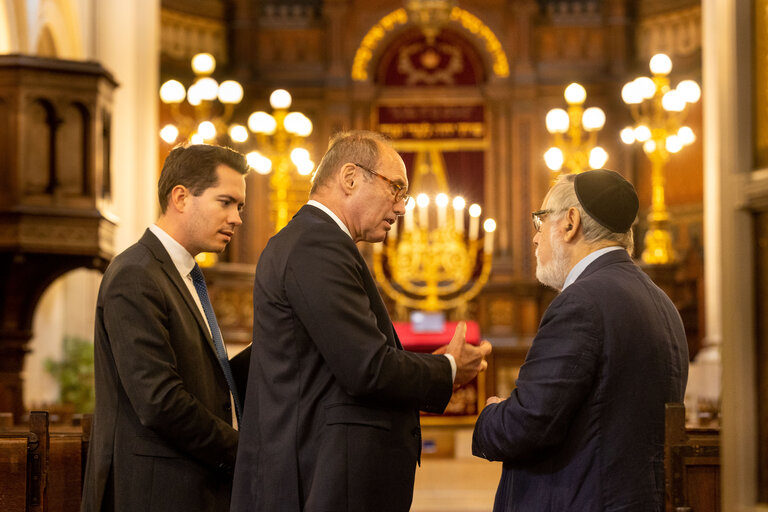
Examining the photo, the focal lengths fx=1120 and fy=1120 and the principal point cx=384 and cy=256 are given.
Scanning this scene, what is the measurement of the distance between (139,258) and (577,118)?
26.1 feet

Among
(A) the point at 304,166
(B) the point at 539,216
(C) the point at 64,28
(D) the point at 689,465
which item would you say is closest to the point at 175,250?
(B) the point at 539,216

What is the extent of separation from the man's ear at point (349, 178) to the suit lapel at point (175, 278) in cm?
59

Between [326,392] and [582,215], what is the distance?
0.77 metres

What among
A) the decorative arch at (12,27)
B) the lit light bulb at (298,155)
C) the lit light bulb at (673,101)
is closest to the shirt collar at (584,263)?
the lit light bulb at (298,155)

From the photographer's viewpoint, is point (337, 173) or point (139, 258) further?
point (139, 258)

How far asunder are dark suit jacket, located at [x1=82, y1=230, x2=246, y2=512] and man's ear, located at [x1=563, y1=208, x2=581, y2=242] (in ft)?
3.35

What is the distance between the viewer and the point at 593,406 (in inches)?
102

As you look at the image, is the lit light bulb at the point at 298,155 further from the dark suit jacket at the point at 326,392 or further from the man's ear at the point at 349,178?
the dark suit jacket at the point at 326,392

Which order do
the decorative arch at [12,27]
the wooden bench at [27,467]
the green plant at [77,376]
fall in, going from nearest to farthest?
1. the wooden bench at [27,467]
2. the decorative arch at [12,27]
3. the green plant at [77,376]

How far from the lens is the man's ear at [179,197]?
3180mm

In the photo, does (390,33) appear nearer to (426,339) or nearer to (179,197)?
(426,339)

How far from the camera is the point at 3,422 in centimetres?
460

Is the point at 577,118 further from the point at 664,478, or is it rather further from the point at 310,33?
the point at 664,478

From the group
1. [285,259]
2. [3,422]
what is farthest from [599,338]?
[3,422]
